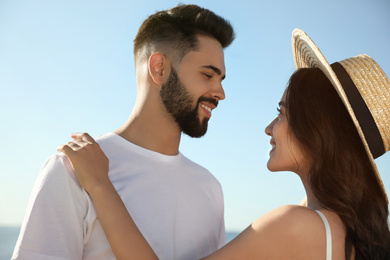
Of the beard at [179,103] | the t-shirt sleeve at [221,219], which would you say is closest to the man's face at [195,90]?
the beard at [179,103]

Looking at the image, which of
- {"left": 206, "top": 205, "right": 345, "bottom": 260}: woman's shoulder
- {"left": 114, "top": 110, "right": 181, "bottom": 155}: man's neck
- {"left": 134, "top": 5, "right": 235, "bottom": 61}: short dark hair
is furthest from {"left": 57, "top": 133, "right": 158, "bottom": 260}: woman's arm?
{"left": 134, "top": 5, "right": 235, "bottom": 61}: short dark hair

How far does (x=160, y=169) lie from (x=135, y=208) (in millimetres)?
361

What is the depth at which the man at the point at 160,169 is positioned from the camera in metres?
2.10

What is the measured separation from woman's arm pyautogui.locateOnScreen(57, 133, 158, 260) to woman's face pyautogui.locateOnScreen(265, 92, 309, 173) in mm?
969

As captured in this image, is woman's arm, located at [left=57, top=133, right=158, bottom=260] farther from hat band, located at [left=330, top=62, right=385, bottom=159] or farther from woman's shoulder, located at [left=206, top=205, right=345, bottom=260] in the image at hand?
hat band, located at [left=330, top=62, right=385, bottom=159]

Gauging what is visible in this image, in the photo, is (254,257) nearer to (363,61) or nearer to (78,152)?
(78,152)

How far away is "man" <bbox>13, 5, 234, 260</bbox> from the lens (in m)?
2.10

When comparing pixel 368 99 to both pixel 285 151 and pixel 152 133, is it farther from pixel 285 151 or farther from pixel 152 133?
pixel 152 133

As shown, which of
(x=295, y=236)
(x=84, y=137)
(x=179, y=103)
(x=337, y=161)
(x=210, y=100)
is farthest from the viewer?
(x=210, y=100)

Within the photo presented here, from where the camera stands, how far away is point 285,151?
244cm

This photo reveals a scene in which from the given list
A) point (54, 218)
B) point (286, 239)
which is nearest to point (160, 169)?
point (54, 218)

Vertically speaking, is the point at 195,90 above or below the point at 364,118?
above

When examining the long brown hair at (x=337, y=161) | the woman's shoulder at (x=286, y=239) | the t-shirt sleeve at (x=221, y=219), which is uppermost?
the long brown hair at (x=337, y=161)

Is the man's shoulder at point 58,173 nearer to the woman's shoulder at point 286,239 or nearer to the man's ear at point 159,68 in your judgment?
the woman's shoulder at point 286,239
